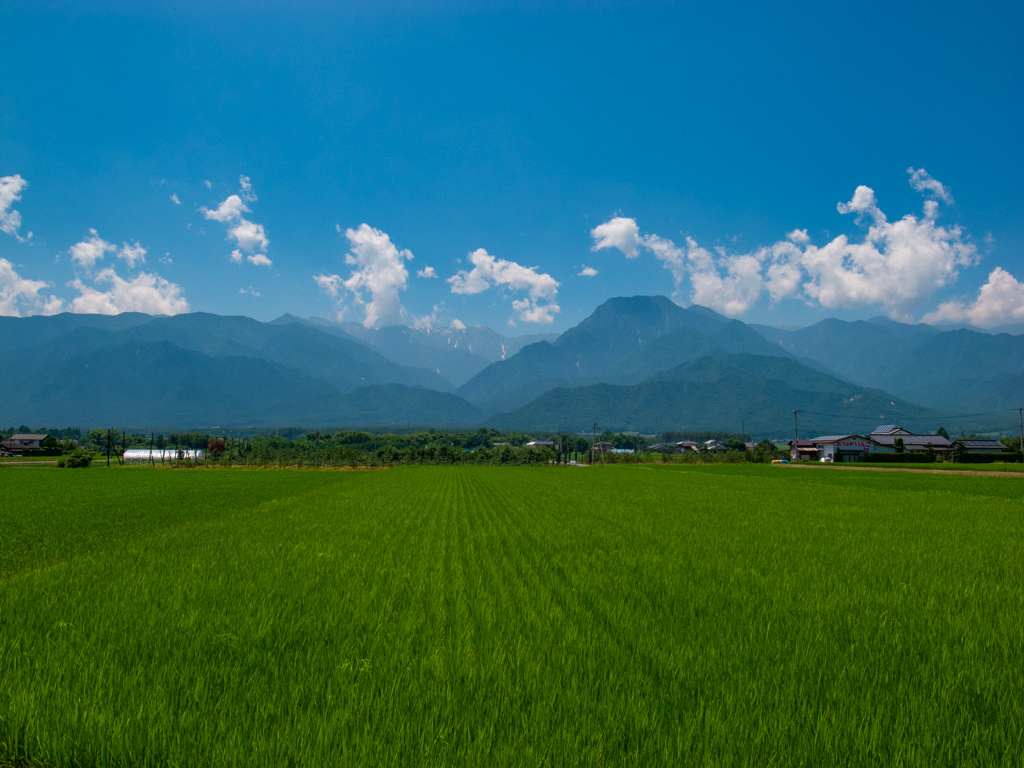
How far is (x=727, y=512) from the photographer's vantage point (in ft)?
56.6

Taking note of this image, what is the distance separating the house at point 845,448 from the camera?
8750cm

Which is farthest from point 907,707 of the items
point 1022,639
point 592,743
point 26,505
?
point 26,505

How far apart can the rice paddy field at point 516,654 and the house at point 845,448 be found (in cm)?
9184

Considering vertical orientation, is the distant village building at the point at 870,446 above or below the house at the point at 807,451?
above

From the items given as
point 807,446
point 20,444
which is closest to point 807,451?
point 807,446

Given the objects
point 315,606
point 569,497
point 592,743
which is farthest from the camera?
point 569,497

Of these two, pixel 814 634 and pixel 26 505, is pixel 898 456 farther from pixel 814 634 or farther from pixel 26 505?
pixel 26 505

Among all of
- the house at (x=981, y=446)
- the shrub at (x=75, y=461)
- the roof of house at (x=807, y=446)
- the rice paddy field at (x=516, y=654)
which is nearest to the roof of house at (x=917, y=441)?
the house at (x=981, y=446)

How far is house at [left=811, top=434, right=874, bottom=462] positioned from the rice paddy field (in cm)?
9184

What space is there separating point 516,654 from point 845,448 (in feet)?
357

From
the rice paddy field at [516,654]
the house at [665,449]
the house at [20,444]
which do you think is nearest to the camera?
the rice paddy field at [516,654]

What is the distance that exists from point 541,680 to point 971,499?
26.2 metres

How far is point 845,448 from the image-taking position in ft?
300

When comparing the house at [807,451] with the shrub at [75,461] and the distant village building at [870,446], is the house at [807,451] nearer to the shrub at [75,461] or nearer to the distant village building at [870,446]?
the distant village building at [870,446]
